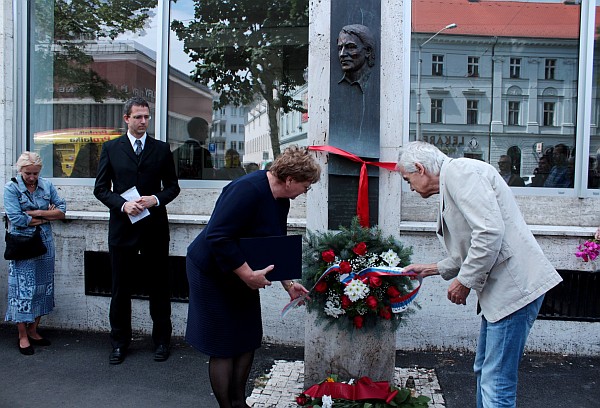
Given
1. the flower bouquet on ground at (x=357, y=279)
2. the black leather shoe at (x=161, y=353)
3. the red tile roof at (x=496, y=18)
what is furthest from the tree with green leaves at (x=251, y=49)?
the flower bouquet on ground at (x=357, y=279)

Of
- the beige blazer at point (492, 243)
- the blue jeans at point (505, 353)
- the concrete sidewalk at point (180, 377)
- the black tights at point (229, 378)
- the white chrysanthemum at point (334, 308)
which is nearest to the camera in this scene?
the beige blazer at point (492, 243)

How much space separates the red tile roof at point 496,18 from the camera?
5859 millimetres

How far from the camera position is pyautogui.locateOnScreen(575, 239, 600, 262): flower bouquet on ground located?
17.3 ft

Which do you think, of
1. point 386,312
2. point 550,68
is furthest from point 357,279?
point 550,68

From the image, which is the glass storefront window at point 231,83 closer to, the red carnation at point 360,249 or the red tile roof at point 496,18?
the red tile roof at point 496,18

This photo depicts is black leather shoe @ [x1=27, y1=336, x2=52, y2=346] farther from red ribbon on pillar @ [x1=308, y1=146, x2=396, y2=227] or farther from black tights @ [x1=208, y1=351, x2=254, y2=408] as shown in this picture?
red ribbon on pillar @ [x1=308, y1=146, x2=396, y2=227]

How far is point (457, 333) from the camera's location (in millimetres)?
5609

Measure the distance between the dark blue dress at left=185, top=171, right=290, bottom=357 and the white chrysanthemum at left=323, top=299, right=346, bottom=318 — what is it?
0.64 metres

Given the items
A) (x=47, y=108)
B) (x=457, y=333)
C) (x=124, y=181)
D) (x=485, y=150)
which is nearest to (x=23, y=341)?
(x=124, y=181)

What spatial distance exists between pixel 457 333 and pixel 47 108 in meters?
5.09

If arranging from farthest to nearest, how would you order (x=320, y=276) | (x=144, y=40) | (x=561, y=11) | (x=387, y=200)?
(x=144, y=40) → (x=561, y=11) → (x=387, y=200) → (x=320, y=276)

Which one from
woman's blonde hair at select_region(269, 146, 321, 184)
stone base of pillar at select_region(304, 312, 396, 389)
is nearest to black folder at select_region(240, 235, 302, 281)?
woman's blonde hair at select_region(269, 146, 321, 184)

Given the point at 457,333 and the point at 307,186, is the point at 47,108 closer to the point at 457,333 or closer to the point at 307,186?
the point at 307,186

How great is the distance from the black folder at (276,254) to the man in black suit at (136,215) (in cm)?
217
